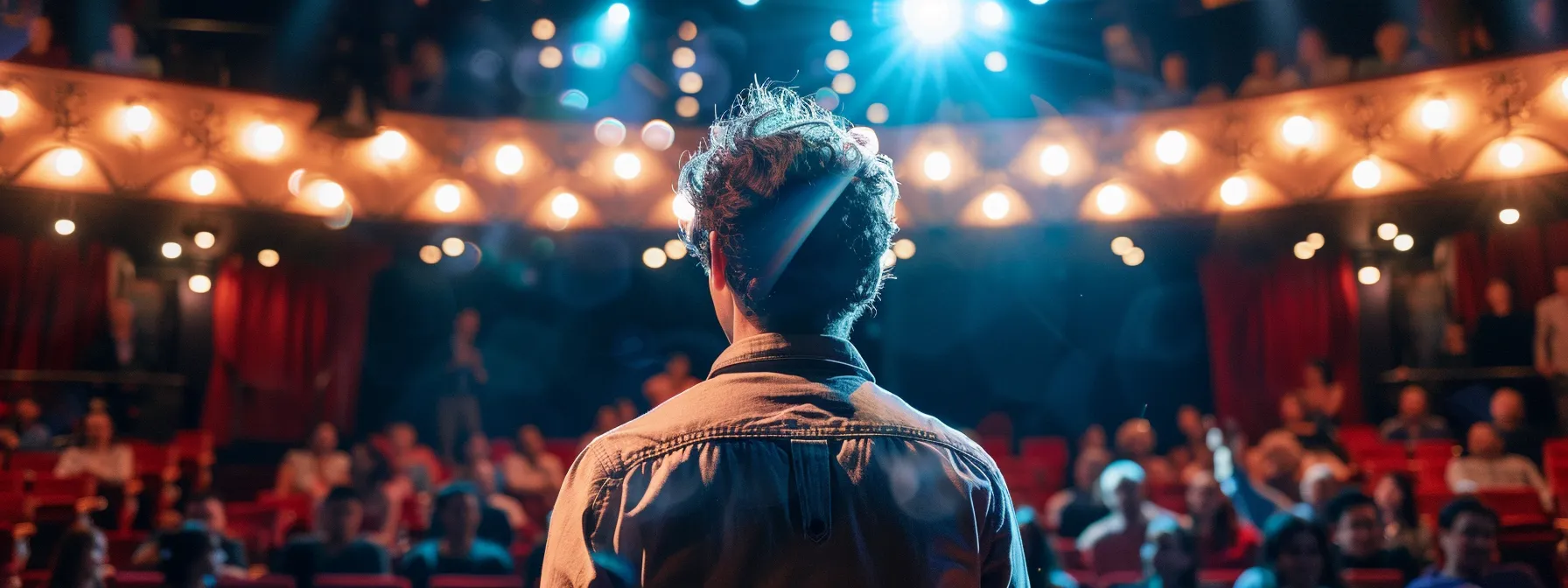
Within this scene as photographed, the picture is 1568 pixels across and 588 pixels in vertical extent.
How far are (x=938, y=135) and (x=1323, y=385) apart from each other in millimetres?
4185

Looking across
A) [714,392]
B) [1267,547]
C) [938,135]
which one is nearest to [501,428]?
[938,135]

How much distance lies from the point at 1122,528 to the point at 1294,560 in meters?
1.30

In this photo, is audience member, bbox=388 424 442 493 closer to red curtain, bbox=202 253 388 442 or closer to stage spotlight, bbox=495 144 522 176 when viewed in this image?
red curtain, bbox=202 253 388 442

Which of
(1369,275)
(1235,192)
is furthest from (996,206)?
(1369,275)

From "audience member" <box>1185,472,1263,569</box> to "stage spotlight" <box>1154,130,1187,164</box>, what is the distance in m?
5.25

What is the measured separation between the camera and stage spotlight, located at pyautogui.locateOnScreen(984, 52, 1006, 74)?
1045cm

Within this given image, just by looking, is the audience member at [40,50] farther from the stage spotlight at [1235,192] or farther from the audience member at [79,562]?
the stage spotlight at [1235,192]

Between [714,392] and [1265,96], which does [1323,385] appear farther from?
[714,392]

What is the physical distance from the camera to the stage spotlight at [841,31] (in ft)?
35.1

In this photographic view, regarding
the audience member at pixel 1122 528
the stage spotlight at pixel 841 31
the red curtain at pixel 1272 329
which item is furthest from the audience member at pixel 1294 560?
the stage spotlight at pixel 841 31

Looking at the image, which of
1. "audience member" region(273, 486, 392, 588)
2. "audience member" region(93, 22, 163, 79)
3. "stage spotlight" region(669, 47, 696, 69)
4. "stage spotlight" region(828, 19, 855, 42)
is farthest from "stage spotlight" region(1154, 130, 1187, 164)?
"audience member" region(93, 22, 163, 79)

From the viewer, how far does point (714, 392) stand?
109cm

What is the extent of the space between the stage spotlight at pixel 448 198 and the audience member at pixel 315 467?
273 cm

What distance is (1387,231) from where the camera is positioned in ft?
31.2
